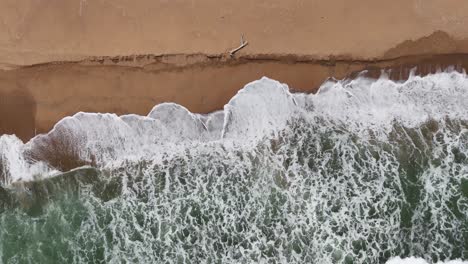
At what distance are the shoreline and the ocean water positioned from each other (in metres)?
0.18

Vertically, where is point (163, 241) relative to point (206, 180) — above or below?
below

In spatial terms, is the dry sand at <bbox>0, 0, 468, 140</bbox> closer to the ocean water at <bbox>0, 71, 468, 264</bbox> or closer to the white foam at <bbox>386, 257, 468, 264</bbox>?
the ocean water at <bbox>0, 71, 468, 264</bbox>

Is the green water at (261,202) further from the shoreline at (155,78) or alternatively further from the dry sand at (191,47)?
the dry sand at (191,47)

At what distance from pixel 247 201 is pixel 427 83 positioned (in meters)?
3.37

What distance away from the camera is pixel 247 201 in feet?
22.1

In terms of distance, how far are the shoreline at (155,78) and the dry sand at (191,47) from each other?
0.05 ft

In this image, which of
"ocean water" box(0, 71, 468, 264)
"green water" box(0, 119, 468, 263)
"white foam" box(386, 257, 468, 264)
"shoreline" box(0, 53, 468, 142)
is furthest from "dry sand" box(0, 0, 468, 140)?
"white foam" box(386, 257, 468, 264)

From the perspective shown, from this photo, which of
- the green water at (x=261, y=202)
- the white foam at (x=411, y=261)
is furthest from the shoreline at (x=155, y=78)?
the white foam at (x=411, y=261)

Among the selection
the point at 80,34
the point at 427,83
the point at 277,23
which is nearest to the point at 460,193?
the point at 427,83

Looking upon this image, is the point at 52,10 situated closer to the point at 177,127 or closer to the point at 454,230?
the point at 177,127

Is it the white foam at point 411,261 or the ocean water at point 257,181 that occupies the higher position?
the ocean water at point 257,181

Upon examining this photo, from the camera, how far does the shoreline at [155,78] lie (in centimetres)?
654

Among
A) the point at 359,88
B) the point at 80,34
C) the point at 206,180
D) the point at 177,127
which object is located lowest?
the point at 206,180

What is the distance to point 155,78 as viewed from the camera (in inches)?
258
